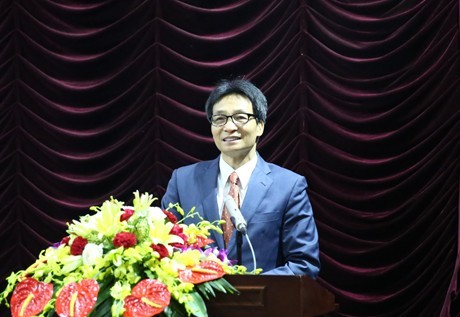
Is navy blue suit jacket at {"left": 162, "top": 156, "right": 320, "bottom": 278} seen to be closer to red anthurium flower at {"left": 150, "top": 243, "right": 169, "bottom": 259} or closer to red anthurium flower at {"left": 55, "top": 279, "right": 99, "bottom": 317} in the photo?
red anthurium flower at {"left": 150, "top": 243, "right": 169, "bottom": 259}

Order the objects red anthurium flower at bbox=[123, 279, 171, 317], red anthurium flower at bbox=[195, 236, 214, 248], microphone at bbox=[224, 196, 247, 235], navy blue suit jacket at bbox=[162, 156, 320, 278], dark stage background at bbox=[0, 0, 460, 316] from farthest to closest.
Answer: dark stage background at bbox=[0, 0, 460, 316] < navy blue suit jacket at bbox=[162, 156, 320, 278] < microphone at bbox=[224, 196, 247, 235] < red anthurium flower at bbox=[195, 236, 214, 248] < red anthurium flower at bbox=[123, 279, 171, 317]

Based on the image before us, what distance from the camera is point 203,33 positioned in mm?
4047

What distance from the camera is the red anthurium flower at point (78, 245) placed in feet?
6.33

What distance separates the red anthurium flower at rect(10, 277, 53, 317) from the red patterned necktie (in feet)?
2.60

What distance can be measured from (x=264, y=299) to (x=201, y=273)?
146mm

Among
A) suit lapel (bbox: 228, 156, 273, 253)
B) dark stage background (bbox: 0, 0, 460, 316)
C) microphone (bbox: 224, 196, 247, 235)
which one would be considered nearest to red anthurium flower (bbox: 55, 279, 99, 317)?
microphone (bbox: 224, 196, 247, 235)

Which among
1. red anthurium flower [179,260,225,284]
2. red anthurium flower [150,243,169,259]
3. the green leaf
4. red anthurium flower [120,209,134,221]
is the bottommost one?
the green leaf

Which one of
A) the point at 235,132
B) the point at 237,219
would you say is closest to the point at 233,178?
the point at 235,132

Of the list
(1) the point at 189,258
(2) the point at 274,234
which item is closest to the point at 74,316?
(1) the point at 189,258

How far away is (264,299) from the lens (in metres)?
1.85

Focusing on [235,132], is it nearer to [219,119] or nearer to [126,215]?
[219,119]

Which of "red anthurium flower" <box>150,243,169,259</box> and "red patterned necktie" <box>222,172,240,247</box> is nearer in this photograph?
"red anthurium flower" <box>150,243,169,259</box>

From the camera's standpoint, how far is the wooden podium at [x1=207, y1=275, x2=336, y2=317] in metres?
1.85

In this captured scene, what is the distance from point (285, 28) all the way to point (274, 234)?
5.00 ft
